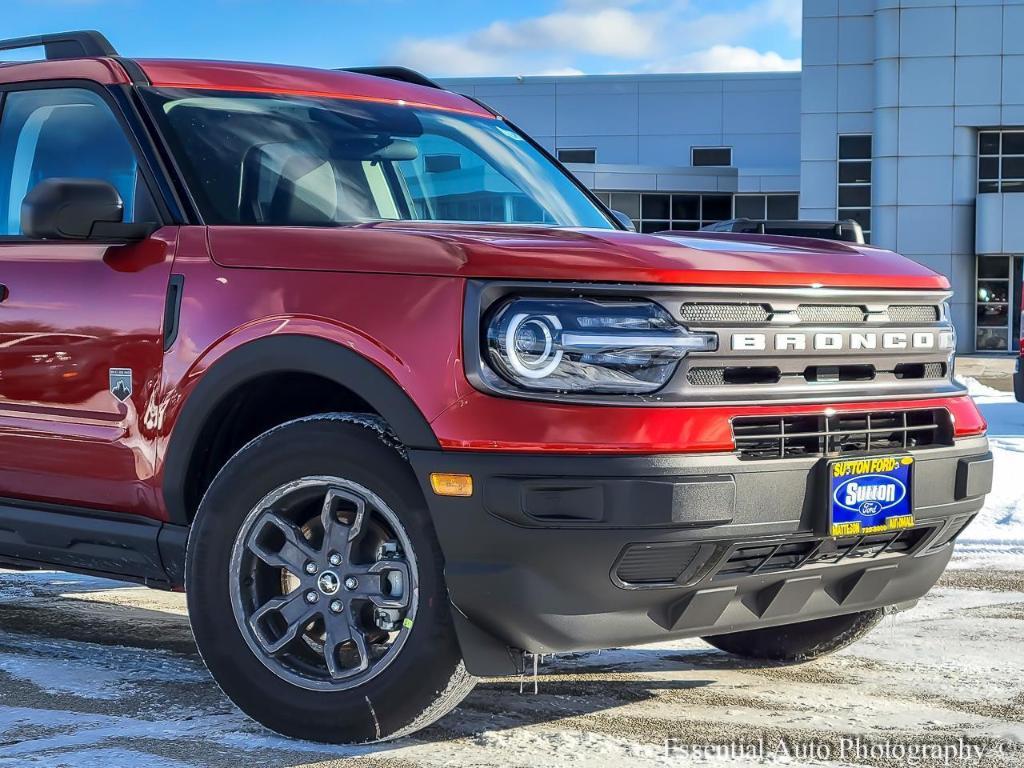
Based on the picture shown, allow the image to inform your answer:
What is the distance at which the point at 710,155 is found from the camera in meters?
49.6

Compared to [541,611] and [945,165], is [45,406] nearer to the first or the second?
[541,611]

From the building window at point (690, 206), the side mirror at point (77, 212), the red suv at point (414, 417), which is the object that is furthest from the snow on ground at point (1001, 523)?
the building window at point (690, 206)

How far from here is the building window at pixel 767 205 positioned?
45156 millimetres

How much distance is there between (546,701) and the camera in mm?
4234

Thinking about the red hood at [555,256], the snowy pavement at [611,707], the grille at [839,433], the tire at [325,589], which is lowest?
the snowy pavement at [611,707]

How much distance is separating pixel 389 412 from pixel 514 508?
420 millimetres

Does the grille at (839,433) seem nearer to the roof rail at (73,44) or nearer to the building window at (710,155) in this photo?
the roof rail at (73,44)

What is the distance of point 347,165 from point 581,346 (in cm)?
151

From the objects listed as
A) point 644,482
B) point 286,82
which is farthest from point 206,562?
point 286,82

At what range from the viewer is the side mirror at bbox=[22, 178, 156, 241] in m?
4.14

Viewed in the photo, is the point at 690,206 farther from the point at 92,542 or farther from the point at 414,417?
the point at 414,417

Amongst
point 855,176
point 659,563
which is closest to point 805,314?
point 659,563

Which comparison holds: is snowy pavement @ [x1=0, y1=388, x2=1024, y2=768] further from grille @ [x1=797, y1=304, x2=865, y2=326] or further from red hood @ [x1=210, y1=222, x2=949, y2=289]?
red hood @ [x1=210, y1=222, x2=949, y2=289]

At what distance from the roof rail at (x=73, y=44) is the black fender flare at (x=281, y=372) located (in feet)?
4.95
